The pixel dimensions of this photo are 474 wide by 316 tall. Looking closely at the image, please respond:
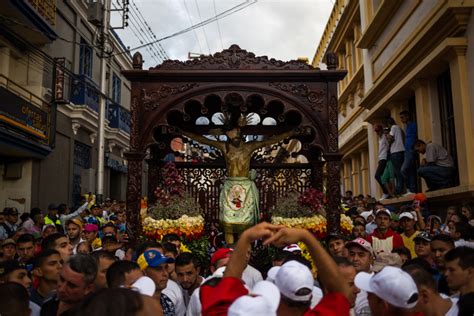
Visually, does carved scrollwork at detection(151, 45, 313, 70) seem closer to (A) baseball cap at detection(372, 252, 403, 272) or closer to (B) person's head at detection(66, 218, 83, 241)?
(B) person's head at detection(66, 218, 83, 241)

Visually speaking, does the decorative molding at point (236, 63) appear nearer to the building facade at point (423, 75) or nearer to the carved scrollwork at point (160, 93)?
the carved scrollwork at point (160, 93)

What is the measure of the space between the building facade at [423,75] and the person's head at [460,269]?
15.9 feet

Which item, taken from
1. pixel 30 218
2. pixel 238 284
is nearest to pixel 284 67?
pixel 238 284

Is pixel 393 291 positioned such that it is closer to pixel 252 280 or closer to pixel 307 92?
pixel 252 280

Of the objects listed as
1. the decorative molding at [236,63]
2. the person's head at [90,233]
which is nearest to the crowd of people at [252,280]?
the person's head at [90,233]

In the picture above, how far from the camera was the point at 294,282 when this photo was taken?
2.28m

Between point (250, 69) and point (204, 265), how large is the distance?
3.33 m

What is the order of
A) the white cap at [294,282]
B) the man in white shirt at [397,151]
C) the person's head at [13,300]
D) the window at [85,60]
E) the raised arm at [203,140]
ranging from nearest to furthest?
the white cap at [294,282] → the person's head at [13,300] → the raised arm at [203,140] → the man in white shirt at [397,151] → the window at [85,60]

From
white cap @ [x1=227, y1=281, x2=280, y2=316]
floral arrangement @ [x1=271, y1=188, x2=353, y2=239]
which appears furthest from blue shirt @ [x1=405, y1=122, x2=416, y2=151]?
white cap @ [x1=227, y1=281, x2=280, y2=316]

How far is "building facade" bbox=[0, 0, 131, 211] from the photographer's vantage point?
13.1m

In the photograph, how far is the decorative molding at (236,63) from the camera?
768 centimetres

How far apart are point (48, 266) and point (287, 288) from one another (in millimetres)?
2680

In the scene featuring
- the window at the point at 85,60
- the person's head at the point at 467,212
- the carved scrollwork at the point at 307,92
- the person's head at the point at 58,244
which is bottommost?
the person's head at the point at 58,244

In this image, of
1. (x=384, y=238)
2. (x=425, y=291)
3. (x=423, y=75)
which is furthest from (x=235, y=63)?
(x=425, y=291)
